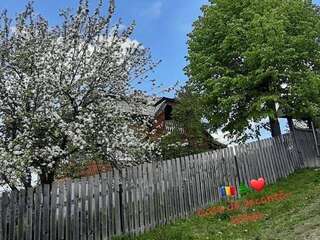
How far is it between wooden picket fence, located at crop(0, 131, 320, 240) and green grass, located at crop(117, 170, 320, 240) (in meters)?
0.68

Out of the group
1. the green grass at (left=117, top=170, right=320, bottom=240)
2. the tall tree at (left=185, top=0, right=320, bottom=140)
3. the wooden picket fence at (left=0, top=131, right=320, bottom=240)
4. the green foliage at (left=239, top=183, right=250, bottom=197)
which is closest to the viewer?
the green grass at (left=117, top=170, right=320, bottom=240)

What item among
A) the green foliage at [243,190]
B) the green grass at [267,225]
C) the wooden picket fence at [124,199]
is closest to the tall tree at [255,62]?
the wooden picket fence at [124,199]

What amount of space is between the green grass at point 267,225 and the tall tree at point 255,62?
7.31 metres

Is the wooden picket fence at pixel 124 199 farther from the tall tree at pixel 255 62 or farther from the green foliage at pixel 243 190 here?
the tall tree at pixel 255 62

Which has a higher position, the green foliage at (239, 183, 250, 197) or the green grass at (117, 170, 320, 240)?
the green foliage at (239, 183, 250, 197)

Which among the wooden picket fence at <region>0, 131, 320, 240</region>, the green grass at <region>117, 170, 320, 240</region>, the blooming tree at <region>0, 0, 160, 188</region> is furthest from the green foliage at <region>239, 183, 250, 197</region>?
the blooming tree at <region>0, 0, 160, 188</region>

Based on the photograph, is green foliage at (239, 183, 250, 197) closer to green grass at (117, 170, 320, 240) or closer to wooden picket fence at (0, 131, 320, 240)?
green grass at (117, 170, 320, 240)

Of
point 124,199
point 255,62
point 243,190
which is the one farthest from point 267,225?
point 255,62

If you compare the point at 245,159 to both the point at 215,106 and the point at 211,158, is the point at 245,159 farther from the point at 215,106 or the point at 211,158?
the point at 215,106

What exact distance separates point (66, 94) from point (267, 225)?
22.3ft

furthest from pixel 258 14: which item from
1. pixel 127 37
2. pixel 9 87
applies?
pixel 9 87

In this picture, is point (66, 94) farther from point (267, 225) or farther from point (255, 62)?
point (255, 62)

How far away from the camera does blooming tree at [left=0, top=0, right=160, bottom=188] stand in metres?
12.4

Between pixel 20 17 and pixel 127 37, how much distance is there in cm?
337
